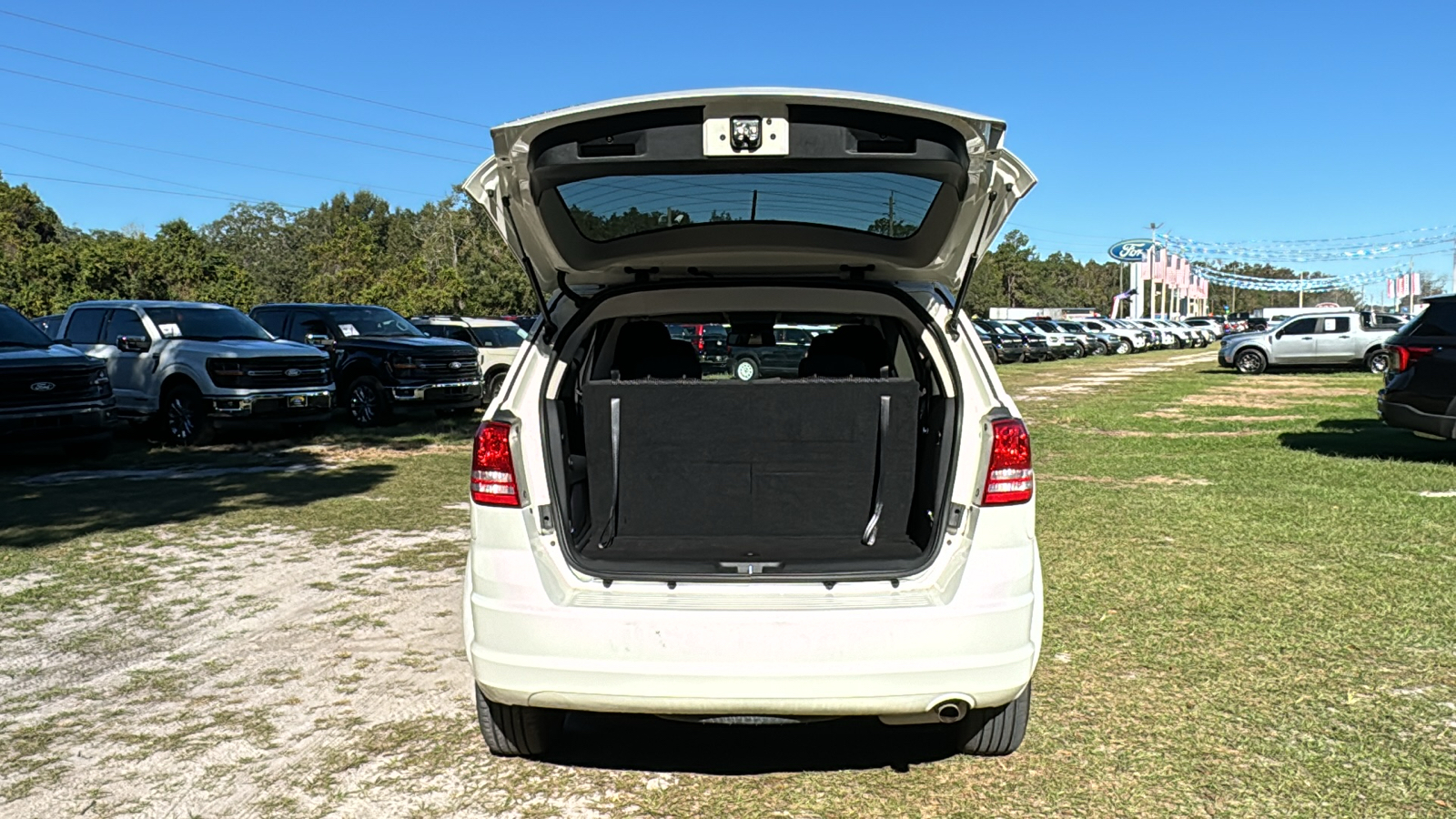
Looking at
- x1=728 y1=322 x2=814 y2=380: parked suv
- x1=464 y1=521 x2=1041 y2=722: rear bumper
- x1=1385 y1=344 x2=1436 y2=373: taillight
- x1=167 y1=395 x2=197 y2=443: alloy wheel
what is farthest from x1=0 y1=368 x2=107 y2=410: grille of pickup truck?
x1=1385 y1=344 x2=1436 y2=373: taillight

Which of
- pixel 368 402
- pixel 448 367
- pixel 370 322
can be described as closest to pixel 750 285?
pixel 448 367

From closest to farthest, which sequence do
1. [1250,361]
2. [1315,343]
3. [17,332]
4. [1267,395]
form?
[17,332]
[1267,395]
[1315,343]
[1250,361]

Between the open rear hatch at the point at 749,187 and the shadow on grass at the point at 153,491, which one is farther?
the shadow on grass at the point at 153,491

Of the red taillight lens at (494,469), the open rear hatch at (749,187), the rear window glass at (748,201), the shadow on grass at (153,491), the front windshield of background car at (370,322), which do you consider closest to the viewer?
the open rear hatch at (749,187)

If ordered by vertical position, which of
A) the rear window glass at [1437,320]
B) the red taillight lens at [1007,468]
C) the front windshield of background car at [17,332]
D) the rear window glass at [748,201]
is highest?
the rear window glass at [748,201]

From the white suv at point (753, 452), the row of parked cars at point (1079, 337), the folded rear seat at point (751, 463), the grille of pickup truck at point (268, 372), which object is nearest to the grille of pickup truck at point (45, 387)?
the grille of pickup truck at point (268, 372)

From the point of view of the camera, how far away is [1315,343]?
31625mm

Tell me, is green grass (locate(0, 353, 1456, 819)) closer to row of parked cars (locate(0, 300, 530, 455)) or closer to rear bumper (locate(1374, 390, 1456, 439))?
rear bumper (locate(1374, 390, 1456, 439))

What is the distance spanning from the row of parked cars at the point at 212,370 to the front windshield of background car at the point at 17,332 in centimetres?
2

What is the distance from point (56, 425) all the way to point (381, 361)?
5038mm

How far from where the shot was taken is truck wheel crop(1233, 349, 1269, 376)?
3231 centimetres

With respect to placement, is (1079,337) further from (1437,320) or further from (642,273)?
(642,273)

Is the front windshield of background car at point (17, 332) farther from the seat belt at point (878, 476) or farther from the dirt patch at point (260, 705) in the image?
the seat belt at point (878, 476)

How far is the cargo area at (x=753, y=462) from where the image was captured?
421 cm
